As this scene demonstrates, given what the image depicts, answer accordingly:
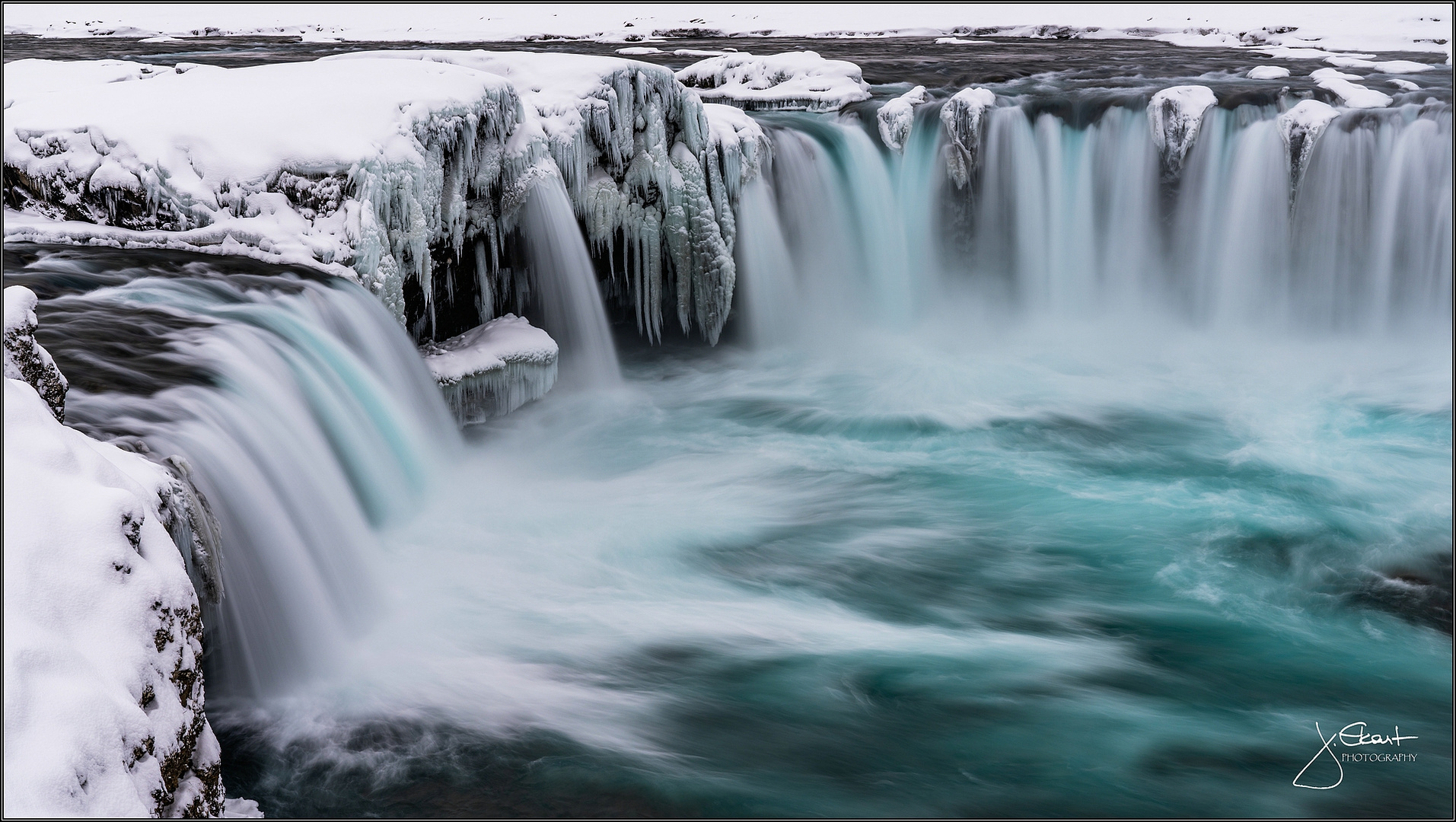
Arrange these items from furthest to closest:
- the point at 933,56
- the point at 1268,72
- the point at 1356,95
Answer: the point at 933,56 < the point at 1268,72 < the point at 1356,95

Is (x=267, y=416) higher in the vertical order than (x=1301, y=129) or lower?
lower

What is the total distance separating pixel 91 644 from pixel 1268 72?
1340 centimetres

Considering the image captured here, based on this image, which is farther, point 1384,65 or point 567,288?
point 1384,65

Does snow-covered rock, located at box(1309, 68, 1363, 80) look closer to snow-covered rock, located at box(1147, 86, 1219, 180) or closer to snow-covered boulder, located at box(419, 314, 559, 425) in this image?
snow-covered rock, located at box(1147, 86, 1219, 180)

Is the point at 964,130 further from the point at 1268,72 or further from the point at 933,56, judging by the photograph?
the point at 933,56

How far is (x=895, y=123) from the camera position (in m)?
10.9

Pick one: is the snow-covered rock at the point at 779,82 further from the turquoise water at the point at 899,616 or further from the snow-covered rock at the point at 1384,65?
the snow-covered rock at the point at 1384,65

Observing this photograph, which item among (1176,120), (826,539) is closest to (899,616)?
(826,539)

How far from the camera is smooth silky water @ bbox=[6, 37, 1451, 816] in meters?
4.05

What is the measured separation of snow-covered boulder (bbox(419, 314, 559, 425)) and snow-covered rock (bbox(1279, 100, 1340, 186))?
23.6 feet

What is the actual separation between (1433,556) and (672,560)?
4103 millimetres

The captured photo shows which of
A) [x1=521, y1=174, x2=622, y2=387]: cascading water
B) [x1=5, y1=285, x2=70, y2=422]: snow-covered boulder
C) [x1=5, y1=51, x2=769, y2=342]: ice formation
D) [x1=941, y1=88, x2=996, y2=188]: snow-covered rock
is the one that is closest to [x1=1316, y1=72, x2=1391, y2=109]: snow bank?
[x1=941, y1=88, x2=996, y2=188]: snow-covered rock

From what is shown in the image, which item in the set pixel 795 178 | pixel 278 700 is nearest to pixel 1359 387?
pixel 795 178

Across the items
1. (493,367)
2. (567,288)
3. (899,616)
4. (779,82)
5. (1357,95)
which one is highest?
(779,82)
